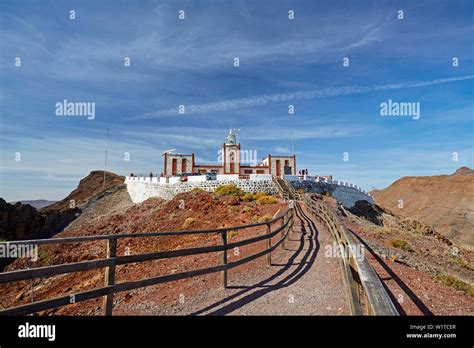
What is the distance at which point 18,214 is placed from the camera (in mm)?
42062

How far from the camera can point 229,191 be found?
33.8 metres

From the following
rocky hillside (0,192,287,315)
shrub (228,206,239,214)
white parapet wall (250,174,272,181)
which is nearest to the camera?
rocky hillside (0,192,287,315)

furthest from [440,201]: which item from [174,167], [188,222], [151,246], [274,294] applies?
[274,294]

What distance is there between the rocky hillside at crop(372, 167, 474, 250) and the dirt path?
69.3 meters

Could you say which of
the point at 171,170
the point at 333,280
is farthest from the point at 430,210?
the point at 333,280

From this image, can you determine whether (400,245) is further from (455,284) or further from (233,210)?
(233,210)

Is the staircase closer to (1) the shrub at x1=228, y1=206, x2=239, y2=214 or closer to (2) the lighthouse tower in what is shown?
(1) the shrub at x1=228, y1=206, x2=239, y2=214

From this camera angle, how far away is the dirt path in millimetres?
5141

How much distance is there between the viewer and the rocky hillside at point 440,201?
73963 millimetres

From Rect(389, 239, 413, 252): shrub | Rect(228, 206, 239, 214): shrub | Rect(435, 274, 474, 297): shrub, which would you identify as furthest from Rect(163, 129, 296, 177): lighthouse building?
Rect(435, 274, 474, 297): shrub

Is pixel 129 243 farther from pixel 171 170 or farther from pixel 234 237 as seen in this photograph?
pixel 171 170
